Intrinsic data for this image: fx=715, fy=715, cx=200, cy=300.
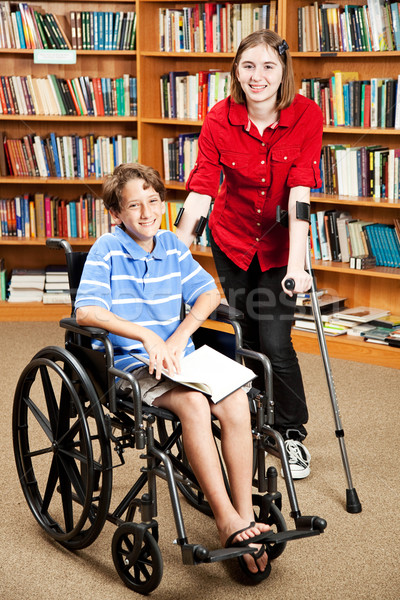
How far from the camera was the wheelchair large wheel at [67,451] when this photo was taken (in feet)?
5.60

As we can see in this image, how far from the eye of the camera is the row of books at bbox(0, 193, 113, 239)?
4.16 metres

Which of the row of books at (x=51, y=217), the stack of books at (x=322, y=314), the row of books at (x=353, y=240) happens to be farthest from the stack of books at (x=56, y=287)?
the row of books at (x=353, y=240)

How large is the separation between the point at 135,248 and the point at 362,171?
1.97 m

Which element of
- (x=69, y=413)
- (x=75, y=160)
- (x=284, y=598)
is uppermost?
(x=75, y=160)

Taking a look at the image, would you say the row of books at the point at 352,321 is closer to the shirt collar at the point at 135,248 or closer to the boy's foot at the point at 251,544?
the shirt collar at the point at 135,248

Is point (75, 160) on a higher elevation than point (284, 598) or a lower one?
higher

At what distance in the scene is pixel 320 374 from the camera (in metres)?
3.37

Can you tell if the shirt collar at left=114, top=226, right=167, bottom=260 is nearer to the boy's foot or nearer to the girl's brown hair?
the girl's brown hair

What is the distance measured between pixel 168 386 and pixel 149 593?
→ 19.7 inches

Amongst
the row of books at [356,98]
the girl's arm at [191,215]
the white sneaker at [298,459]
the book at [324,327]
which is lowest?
the white sneaker at [298,459]

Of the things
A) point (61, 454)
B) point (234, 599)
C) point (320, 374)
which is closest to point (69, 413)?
point (61, 454)

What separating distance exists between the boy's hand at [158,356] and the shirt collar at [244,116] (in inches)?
32.3

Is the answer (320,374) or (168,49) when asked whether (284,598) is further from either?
(168,49)

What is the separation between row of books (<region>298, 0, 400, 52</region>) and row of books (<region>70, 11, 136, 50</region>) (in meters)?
0.97
